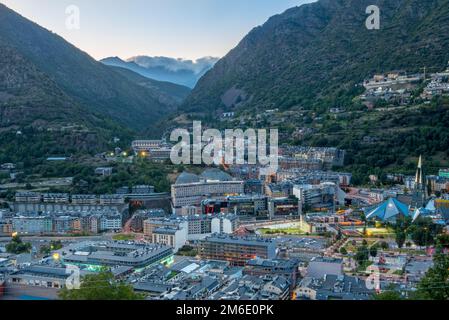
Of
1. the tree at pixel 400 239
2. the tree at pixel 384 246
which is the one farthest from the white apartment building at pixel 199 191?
the tree at pixel 400 239

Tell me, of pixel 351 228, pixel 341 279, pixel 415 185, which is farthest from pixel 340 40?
pixel 341 279

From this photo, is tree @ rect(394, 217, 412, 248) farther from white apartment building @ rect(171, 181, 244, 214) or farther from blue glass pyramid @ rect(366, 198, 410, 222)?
white apartment building @ rect(171, 181, 244, 214)

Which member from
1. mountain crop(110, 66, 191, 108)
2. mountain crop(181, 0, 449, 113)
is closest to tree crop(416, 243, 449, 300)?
mountain crop(181, 0, 449, 113)

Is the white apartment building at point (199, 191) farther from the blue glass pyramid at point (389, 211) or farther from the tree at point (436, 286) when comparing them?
the tree at point (436, 286)

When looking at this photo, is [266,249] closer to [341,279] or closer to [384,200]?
[341,279]

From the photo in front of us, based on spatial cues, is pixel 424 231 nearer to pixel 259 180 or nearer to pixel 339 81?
pixel 259 180

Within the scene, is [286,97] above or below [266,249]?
above

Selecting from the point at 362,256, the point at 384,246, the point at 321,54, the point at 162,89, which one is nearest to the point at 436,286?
the point at 362,256
